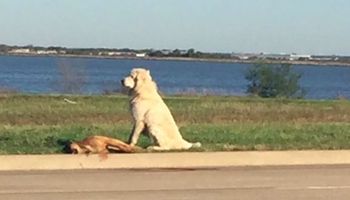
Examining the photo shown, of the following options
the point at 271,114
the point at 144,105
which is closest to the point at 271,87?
the point at 271,114

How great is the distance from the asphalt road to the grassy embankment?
191 centimetres

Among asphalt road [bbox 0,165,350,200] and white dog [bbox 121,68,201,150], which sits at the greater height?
white dog [bbox 121,68,201,150]

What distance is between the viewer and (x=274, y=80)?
5506cm

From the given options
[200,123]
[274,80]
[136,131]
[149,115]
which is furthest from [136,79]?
[274,80]

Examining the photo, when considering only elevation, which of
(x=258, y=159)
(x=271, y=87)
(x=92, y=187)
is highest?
(x=271, y=87)

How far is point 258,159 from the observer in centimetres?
1731

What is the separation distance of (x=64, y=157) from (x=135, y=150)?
133 centimetres

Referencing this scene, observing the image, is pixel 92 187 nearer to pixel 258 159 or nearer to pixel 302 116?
pixel 258 159

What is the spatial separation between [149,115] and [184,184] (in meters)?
3.73

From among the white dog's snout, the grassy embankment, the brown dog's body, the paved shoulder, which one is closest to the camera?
the paved shoulder

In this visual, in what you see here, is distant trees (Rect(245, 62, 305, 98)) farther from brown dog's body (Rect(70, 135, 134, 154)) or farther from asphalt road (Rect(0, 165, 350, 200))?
asphalt road (Rect(0, 165, 350, 200))

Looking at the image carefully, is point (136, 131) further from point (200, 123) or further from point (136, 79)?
point (200, 123)

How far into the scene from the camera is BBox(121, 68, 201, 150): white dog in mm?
17859

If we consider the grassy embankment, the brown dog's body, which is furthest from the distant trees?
the brown dog's body
